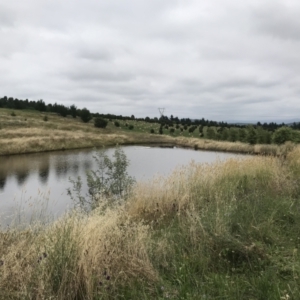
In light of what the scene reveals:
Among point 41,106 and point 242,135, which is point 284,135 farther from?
point 41,106

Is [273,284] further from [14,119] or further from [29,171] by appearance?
[14,119]

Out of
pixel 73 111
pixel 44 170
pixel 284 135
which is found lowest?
pixel 44 170

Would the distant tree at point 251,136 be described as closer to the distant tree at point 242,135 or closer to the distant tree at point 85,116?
the distant tree at point 242,135

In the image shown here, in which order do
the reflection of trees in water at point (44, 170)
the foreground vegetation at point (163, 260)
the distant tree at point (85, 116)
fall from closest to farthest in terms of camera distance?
the foreground vegetation at point (163, 260) → the reflection of trees in water at point (44, 170) → the distant tree at point (85, 116)

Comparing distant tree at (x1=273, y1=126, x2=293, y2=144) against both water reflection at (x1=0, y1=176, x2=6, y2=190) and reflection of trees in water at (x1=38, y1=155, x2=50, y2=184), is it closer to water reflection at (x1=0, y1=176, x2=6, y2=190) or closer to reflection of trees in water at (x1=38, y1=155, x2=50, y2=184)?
reflection of trees in water at (x1=38, y1=155, x2=50, y2=184)

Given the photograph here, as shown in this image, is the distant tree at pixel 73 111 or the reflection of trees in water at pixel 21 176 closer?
the reflection of trees in water at pixel 21 176

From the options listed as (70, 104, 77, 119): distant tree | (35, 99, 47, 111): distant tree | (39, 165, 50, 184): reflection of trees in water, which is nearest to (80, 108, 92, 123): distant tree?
(70, 104, 77, 119): distant tree

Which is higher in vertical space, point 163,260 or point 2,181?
point 163,260

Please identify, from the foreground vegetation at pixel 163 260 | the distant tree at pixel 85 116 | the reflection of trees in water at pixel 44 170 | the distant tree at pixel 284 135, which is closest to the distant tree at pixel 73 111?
the distant tree at pixel 85 116

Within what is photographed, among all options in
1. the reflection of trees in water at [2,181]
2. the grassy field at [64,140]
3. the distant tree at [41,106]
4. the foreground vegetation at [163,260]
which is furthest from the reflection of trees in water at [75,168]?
the distant tree at [41,106]

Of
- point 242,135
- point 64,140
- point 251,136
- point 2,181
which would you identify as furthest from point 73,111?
point 2,181

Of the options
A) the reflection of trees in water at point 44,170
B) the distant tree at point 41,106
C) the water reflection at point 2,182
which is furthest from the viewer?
the distant tree at point 41,106

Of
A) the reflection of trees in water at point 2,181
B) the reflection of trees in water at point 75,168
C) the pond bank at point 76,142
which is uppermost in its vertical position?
the pond bank at point 76,142

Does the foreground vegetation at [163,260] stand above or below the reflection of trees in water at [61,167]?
above
